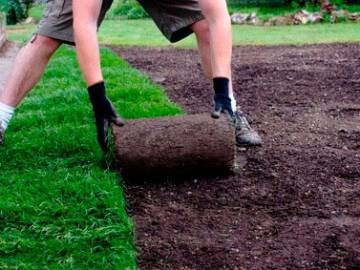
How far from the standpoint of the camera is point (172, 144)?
351cm

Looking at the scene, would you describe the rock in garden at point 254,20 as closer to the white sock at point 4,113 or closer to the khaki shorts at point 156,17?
the khaki shorts at point 156,17

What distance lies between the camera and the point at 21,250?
9.17 ft

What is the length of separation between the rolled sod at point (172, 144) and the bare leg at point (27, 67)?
0.73m

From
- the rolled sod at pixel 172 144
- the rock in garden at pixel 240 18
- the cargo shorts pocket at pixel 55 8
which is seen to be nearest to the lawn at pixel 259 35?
the rock in garden at pixel 240 18

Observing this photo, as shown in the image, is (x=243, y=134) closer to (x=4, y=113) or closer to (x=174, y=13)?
(x=174, y=13)

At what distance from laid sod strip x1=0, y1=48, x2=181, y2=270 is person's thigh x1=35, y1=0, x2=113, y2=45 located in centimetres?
61

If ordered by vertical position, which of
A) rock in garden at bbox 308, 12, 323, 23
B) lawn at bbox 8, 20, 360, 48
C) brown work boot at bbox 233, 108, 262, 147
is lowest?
rock in garden at bbox 308, 12, 323, 23

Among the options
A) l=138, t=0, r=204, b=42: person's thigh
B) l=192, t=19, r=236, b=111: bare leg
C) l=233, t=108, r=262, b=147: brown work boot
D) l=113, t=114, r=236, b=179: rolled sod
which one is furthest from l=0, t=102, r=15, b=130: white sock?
l=233, t=108, r=262, b=147: brown work boot

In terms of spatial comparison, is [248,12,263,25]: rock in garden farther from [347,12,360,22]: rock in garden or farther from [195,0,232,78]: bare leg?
[195,0,232,78]: bare leg

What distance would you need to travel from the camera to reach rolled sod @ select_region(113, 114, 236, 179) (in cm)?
349

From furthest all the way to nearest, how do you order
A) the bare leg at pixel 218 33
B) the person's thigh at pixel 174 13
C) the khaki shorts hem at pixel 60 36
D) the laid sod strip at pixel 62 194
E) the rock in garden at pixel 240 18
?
the rock in garden at pixel 240 18 < the person's thigh at pixel 174 13 < the khaki shorts hem at pixel 60 36 < the bare leg at pixel 218 33 < the laid sod strip at pixel 62 194

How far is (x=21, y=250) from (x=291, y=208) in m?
1.19

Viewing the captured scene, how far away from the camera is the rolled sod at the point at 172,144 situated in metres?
3.49

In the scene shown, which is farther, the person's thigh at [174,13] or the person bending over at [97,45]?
the person's thigh at [174,13]
